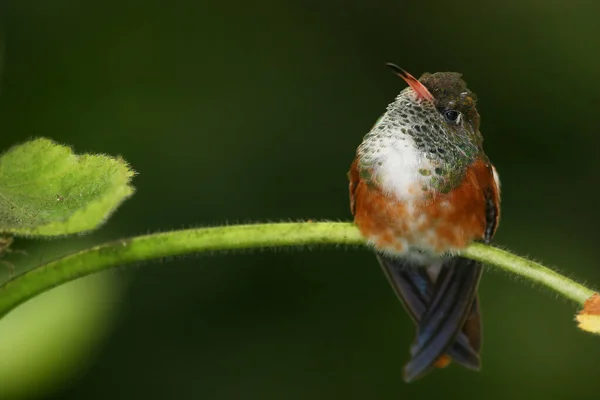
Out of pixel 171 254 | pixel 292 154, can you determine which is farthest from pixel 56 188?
pixel 292 154

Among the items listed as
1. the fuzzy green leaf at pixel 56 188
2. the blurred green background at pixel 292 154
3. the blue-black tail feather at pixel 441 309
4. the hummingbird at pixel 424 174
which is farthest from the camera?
the blurred green background at pixel 292 154

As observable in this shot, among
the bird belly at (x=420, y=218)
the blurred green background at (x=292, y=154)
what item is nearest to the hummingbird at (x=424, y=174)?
the bird belly at (x=420, y=218)

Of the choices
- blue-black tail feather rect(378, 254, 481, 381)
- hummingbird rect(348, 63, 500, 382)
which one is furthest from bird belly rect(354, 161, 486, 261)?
blue-black tail feather rect(378, 254, 481, 381)

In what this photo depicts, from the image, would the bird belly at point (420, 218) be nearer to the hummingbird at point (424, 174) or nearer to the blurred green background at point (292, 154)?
the hummingbird at point (424, 174)

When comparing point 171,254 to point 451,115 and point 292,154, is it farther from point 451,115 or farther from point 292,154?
point 292,154

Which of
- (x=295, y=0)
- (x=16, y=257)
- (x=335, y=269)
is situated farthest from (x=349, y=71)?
(x=16, y=257)

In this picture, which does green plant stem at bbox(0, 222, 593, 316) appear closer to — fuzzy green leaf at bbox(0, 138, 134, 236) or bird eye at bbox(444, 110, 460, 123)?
fuzzy green leaf at bbox(0, 138, 134, 236)
